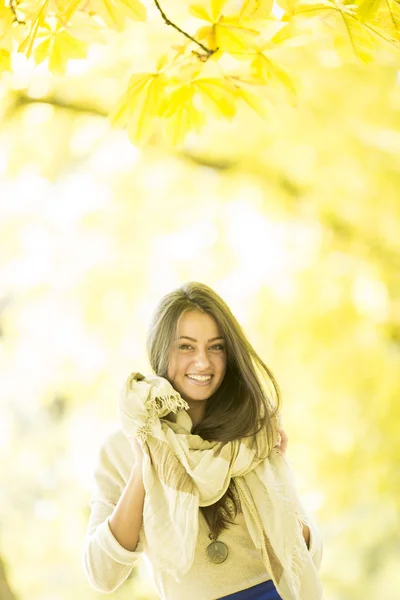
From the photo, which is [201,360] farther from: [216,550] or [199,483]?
[216,550]

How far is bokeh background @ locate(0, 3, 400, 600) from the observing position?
2416 millimetres

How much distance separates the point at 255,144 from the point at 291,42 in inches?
60.2

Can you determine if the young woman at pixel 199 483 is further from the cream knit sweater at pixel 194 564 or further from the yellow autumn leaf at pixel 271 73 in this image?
the yellow autumn leaf at pixel 271 73

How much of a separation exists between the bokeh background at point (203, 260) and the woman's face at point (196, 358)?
3.91ft

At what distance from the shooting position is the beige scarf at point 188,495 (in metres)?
1.14

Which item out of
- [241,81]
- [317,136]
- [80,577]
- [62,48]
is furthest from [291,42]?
[80,577]

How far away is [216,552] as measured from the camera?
1183 millimetres

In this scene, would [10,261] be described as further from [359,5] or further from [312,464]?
[359,5]

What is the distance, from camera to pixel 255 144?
2.46 metres

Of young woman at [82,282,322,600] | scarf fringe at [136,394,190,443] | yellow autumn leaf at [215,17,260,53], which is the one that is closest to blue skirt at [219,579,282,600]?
young woman at [82,282,322,600]

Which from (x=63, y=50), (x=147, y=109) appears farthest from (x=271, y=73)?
(x=63, y=50)

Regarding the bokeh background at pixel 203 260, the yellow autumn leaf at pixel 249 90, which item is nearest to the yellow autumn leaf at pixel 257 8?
the yellow autumn leaf at pixel 249 90

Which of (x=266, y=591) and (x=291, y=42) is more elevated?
(x=291, y=42)

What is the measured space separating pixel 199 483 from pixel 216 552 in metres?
0.12
